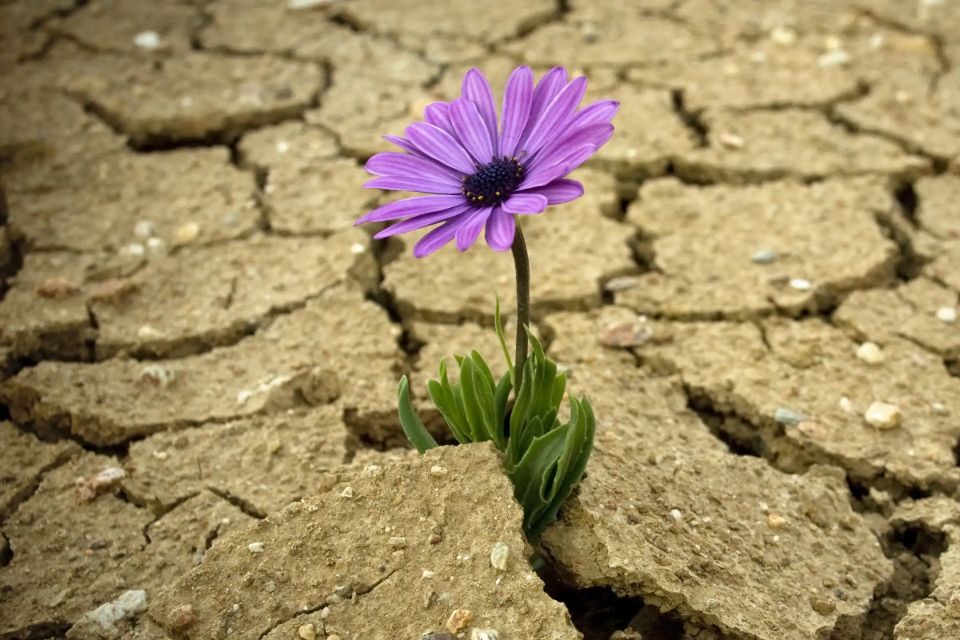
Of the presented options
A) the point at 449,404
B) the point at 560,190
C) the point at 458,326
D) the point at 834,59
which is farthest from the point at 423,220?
the point at 834,59

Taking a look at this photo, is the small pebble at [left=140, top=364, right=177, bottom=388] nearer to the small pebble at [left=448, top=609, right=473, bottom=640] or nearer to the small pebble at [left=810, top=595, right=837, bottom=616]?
the small pebble at [left=448, top=609, right=473, bottom=640]

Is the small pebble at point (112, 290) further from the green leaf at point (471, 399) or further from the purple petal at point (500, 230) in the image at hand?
the purple petal at point (500, 230)

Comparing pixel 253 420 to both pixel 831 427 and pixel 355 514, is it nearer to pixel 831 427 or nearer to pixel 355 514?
pixel 355 514

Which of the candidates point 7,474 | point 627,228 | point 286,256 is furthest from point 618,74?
point 7,474

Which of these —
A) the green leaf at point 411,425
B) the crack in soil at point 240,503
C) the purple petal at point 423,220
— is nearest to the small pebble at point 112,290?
the crack in soil at point 240,503

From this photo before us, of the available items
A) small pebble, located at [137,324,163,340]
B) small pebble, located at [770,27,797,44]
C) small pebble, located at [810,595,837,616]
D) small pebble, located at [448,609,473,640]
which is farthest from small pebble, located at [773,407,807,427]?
small pebble, located at [770,27,797,44]

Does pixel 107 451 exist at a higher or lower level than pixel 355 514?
lower
